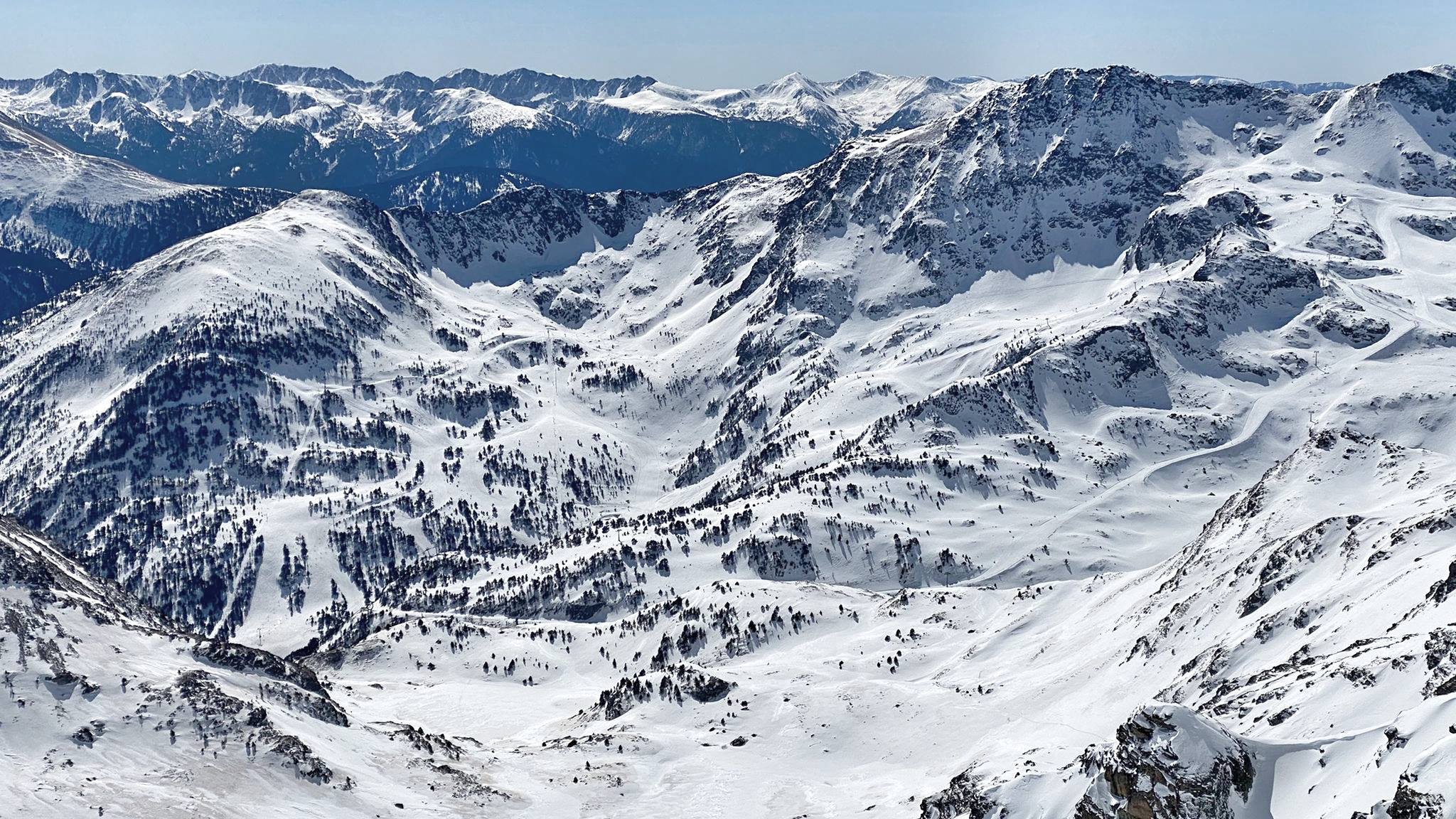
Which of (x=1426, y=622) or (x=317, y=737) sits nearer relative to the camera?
(x=1426, y=622)

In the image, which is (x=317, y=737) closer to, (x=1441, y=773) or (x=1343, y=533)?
(x=1441, y=773)

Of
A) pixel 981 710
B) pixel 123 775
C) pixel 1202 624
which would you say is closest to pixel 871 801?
pixel 981 710

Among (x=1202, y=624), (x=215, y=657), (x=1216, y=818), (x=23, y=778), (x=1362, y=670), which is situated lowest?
(x=1216, y=818)

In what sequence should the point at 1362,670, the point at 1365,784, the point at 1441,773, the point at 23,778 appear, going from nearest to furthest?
the point at 1441,773 → the point at 1365,784 → the point at 1362,670 → the point at 23,778

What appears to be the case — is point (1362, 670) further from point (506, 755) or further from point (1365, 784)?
point (506, 755)

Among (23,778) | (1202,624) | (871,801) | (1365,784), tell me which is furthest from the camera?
(1202,624)

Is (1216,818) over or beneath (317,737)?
beneath
